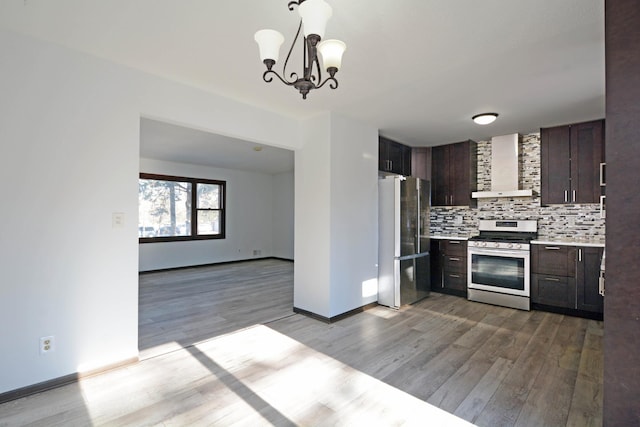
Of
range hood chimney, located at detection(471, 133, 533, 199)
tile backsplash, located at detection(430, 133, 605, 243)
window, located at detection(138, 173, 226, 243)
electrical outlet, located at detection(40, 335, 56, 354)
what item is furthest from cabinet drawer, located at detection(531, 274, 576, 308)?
window, located at detection(138, 173, 226, 243)

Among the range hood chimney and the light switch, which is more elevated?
the range hood chimney

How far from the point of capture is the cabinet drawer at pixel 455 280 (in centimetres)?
478

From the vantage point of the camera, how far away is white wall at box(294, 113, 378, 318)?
3.73 metres

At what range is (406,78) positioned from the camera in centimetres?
278

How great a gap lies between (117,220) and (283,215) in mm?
6593

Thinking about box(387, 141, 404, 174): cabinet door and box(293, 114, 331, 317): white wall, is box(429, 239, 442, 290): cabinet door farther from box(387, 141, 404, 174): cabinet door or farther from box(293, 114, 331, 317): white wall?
box(293, 114, 331, 317): white wall

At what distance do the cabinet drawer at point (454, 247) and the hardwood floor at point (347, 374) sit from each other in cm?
93

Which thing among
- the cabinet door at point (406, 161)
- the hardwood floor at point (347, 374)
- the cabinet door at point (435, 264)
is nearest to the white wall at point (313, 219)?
the hardwood floor at point (347, 374)

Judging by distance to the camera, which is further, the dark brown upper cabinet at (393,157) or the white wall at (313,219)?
the dark brown upper cabinet at (393,157)

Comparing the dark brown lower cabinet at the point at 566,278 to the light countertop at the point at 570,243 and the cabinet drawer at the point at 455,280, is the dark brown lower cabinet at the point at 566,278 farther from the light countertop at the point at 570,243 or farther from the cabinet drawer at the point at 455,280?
the cabinet drawer at the point at 455,280

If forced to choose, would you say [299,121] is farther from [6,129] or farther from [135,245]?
[6,129]

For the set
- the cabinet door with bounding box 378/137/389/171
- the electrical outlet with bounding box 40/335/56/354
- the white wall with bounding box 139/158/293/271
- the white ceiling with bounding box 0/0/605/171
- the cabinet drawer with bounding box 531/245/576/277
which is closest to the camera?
the white ceiling with bounding box 0/0/605/171

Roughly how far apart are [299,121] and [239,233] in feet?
17.3

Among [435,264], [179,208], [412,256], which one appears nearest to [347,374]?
[412,256]
